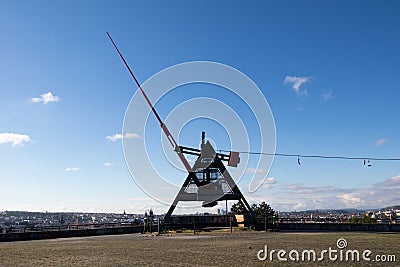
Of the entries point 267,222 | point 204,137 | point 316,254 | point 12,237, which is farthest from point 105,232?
point 316,254

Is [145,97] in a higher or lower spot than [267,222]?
higher

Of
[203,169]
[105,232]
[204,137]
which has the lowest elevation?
[105,232]

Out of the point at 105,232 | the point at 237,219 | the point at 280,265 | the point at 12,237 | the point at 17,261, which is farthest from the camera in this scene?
the point at 237,219

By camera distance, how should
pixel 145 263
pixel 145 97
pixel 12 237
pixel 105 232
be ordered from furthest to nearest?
pixel 145 97, pixel 105 232, pixel 12 237, pixel 145 263

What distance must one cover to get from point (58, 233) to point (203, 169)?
15356 millimetres

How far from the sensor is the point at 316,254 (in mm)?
16938

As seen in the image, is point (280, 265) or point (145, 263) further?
point (145, 263)

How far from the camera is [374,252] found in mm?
17328

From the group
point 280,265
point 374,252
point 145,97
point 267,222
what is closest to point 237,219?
point 267,222

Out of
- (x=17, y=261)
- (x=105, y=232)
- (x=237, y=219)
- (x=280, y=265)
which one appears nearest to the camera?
(x=280, y=265)

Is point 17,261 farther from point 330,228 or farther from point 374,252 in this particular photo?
point 330,228

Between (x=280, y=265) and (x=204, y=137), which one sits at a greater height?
(x=204, y=137)

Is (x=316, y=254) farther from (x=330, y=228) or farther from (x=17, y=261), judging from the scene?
(x=330, y=228)

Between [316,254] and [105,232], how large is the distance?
30701 mm
